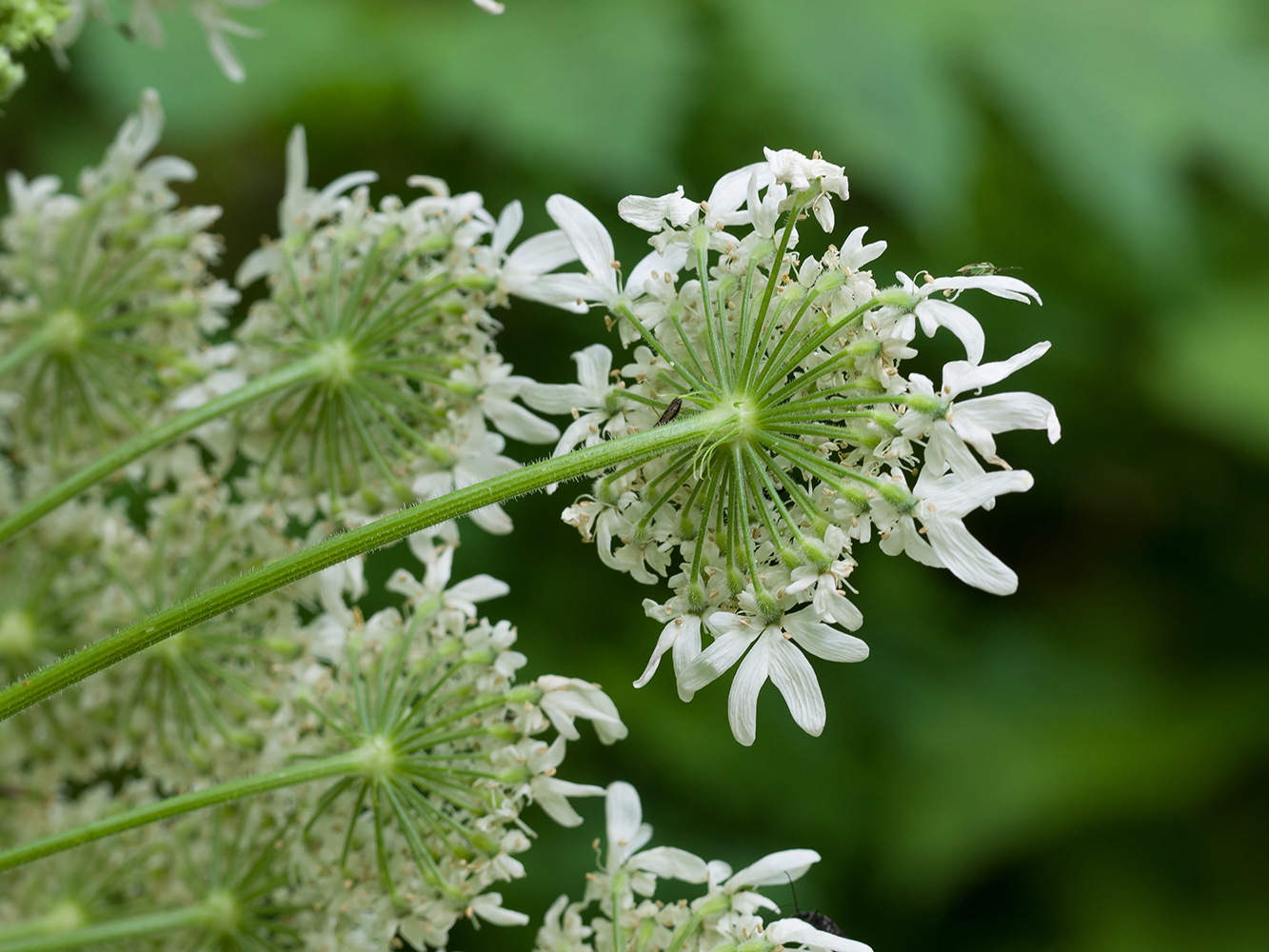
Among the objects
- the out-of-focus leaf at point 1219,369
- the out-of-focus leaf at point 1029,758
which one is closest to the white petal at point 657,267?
the out-of-focus leaf at point 1029,758

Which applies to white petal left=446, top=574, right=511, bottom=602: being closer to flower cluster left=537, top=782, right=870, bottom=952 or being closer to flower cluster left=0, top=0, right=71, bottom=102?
flower cluster left=537, top=782, right=870, bottom=952

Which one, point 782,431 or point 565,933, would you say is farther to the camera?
point 565,933

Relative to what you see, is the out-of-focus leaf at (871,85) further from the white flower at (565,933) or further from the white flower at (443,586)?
the white flower at (565,933)

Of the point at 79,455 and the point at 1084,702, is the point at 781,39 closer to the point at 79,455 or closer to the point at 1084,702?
the point at 79,455

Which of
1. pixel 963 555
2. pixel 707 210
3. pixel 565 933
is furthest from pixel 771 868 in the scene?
pixel 707 210

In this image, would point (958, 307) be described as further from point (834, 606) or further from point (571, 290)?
point (571, 290)

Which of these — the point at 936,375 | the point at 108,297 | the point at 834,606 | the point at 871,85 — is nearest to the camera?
the point at 834,606

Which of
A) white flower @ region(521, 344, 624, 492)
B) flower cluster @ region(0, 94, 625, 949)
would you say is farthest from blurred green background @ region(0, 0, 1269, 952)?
white flower @ region(521, 344, 624, 492)
